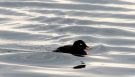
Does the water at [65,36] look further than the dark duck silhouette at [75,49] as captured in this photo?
No

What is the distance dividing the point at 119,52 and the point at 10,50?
11.0 feet

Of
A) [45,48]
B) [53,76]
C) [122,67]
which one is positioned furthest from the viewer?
[45,48]

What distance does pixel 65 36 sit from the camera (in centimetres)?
1639

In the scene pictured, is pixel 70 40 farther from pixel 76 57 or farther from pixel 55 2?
pixel 55 2

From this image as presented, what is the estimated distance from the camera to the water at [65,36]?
39.2ft

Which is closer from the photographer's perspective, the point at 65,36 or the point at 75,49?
the point at 75,49

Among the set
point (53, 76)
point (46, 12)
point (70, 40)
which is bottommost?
point (53, 76)

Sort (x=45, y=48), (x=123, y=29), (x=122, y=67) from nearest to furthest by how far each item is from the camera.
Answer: (x=122, y=67)
(x=45, y=48)
(x=123, y=29)

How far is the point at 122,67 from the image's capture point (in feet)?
40.5

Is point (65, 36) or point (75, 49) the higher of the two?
point (65, 36)

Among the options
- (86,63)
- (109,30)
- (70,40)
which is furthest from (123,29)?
(86,63)

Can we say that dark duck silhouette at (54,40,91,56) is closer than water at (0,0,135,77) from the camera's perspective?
No

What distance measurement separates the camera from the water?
11.9 metres

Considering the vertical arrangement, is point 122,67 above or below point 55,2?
below
